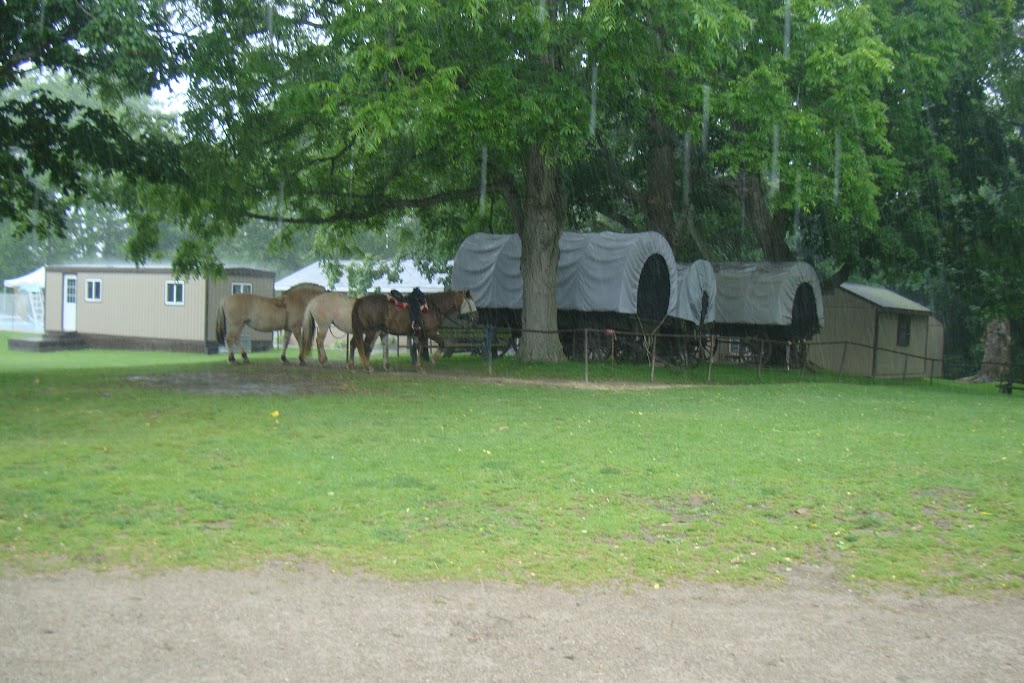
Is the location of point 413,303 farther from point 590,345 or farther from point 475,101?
point 590,345

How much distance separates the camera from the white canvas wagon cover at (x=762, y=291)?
27.8 metres

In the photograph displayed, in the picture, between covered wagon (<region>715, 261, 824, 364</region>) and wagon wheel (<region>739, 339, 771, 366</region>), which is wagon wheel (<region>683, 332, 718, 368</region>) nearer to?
covered wagon (<region>715, 261, 824, 364</region>)

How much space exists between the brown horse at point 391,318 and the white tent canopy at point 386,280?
2055 centimetres

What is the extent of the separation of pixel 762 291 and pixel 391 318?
38.4 ft

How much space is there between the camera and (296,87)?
17.0 meters

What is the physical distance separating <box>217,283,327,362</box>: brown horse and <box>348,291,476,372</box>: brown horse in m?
2.14

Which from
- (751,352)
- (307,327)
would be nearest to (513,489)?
(307,327)

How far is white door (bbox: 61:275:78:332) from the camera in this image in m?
38.4

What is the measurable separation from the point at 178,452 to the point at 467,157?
10400 millimetres

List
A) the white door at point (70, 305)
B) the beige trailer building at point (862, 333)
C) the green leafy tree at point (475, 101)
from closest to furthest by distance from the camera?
the green leafy tree at point (475, 101), the beige trailer building at point (862, 333), the white door at point (70, 305)

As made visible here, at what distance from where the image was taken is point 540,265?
73.8 ft

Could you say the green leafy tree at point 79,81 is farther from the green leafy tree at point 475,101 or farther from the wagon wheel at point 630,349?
the wagon wheel at point 630,349

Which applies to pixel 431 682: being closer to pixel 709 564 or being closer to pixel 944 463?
pixel 709 564

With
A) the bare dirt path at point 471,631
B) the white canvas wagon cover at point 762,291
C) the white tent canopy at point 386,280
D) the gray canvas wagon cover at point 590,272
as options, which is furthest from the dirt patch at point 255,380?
the white tent canopy at point 386,280
